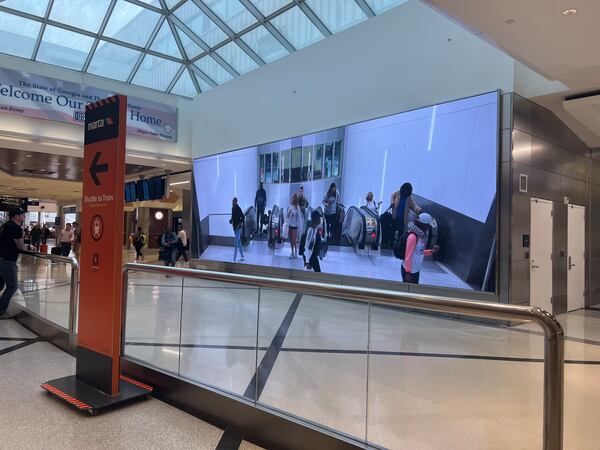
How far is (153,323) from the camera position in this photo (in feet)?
17.2

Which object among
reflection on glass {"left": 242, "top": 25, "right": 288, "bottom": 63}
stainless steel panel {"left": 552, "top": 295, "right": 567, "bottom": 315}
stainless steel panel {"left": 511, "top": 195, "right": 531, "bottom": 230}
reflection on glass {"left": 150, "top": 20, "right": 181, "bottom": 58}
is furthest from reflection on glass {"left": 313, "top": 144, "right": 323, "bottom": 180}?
reflection on glass {"left": 150, "top": 20, "right": 181, "bottom": 58}

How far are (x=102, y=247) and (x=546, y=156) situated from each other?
7.37 m

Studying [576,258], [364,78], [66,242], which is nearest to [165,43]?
[364,78]

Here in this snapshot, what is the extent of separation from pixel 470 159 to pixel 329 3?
5.73 meters

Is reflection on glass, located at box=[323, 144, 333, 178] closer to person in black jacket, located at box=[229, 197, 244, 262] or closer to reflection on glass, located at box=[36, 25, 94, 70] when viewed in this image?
person in black jacket, located at box=[229, 197, 244, 262]

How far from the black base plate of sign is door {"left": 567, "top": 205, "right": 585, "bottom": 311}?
8.12 m

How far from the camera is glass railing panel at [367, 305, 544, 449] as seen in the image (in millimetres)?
2602

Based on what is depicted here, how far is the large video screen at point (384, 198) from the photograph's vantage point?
7051 millimetres

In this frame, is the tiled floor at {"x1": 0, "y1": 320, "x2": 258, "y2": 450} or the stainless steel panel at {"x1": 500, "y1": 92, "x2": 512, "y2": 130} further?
the stainless steel panel at {"x1": 500, "y1": 92, "x2": 512, "y2": 130}

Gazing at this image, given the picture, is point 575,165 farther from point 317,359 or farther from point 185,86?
point 185,86

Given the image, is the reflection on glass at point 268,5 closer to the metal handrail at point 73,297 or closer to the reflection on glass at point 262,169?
the reflection on glass at point 262,169

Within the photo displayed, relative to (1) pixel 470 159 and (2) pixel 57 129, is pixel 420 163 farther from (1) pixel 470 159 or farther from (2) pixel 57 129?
(2) pixel 57 129

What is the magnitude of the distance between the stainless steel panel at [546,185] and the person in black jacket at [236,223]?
7.82 meters

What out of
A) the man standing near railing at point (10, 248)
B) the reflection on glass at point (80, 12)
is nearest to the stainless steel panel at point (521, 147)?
the man standing near railing at point (10, 248)
